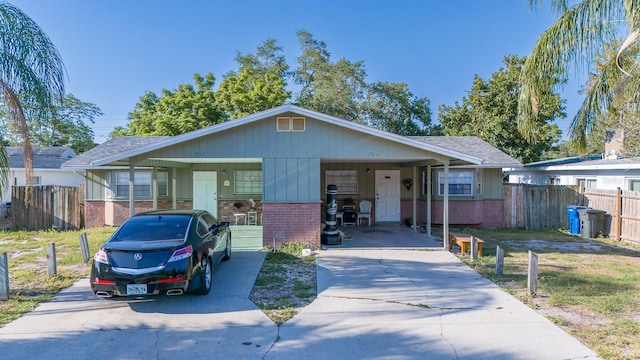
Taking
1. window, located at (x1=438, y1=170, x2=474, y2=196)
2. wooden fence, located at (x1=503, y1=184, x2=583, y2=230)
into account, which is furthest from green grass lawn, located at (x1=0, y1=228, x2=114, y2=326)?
wooden fence, located at (x1=503, y1=184, x2=583, y2=230)

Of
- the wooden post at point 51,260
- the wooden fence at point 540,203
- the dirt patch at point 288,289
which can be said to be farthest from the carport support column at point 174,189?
the wooden fence at point 540,203

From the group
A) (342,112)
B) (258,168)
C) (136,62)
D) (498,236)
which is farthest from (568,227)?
(136,62)

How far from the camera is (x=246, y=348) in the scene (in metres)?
4.79

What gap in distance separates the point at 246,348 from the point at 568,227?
581 inches

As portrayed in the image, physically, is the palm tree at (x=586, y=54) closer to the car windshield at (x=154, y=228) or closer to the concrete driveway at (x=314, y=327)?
the concrete driveway at (x=314, y=327)

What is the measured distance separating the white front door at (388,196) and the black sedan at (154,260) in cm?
974

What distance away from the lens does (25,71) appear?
613 cm

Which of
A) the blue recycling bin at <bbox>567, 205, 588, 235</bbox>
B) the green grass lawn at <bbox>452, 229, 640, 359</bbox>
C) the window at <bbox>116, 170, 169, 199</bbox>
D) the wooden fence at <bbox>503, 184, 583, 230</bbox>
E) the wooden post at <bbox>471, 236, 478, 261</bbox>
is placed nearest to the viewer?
the green grass lawn at <bbox>452, 229, 640, 359</bbox>

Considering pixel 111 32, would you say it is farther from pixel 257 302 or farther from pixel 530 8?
pixel 530 8

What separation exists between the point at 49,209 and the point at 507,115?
25.4 metres

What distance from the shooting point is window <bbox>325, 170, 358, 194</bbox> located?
15.6 metres

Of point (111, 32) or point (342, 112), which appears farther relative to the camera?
point (342, 112)

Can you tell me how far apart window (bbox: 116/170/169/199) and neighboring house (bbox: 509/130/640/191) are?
16.6 meters

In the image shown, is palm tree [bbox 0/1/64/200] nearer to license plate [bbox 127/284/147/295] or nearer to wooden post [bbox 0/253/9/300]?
wooden post [bbox 0/253/9/300]
